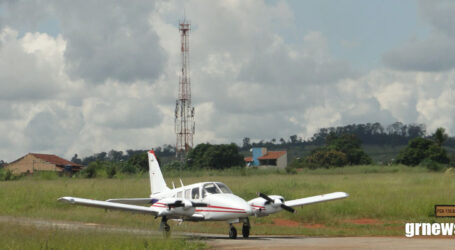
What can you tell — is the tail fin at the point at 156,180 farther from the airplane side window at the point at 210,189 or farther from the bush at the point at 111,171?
the bush at the point at 111,171

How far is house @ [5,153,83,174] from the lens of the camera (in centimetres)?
12361

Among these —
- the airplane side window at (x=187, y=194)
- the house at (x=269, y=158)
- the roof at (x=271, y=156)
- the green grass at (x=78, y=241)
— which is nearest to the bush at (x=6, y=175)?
the airplane side window at (x=187, y=194)

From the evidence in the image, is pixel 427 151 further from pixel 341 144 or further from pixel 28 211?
pixel 28 211

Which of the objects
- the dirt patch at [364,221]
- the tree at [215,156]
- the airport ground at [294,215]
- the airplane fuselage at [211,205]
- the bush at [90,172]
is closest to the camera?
the airport ground at [294,215]

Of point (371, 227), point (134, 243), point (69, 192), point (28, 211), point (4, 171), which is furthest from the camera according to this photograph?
point (4, 171)

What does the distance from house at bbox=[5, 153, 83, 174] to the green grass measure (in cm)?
10400

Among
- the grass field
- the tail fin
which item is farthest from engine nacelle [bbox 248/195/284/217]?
the tail fin

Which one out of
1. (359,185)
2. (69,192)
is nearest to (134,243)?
(69,192)

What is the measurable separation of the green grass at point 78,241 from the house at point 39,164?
341ft

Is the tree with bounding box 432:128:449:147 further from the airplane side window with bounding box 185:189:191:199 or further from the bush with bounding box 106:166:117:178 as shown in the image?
the airplane side window with bounding box 185:189:191:199

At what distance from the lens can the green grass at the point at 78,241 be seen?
685 inches

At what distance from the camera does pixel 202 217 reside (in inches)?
969

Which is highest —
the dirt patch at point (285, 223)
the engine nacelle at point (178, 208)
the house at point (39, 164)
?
the house at point (39, 164)

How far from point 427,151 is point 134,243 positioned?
92.1 metres
